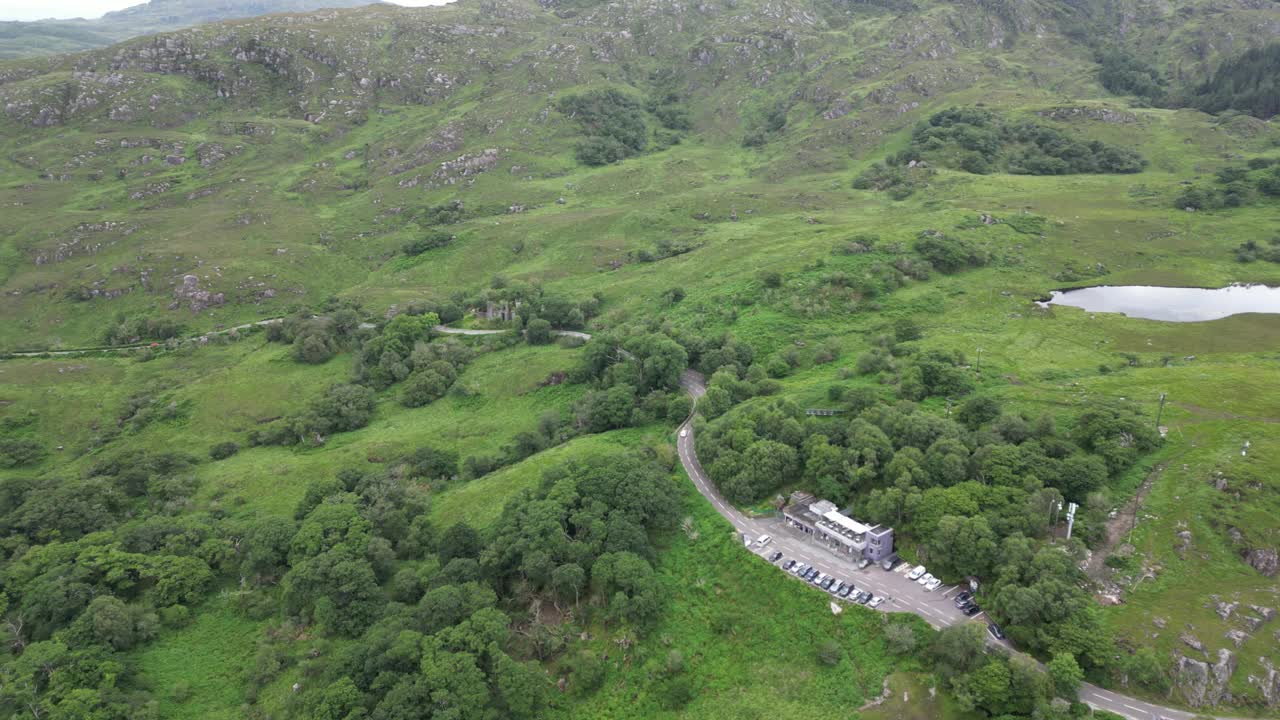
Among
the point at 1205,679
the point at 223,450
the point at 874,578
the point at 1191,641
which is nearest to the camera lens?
the point at 1205,679

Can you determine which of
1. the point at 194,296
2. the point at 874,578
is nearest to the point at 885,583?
the point at 874,578

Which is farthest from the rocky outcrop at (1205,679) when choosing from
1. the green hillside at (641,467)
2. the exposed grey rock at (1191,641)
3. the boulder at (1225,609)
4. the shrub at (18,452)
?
the shrub at (18,452)

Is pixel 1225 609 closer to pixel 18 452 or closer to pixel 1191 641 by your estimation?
pixel 1191 641

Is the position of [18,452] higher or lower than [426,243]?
lower

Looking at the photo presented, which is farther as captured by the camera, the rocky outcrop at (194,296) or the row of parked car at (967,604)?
the rocky outcrop at (194,296)

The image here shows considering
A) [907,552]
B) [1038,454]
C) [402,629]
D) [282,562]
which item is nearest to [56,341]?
[282,562]

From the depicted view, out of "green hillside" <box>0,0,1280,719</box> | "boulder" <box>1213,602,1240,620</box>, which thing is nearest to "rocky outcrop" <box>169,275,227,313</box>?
"green hillside" <box>0,0,1280,719</box>

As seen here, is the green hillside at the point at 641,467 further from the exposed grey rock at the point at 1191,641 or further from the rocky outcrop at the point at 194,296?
the exposed grey rock at the point at 1191,641
